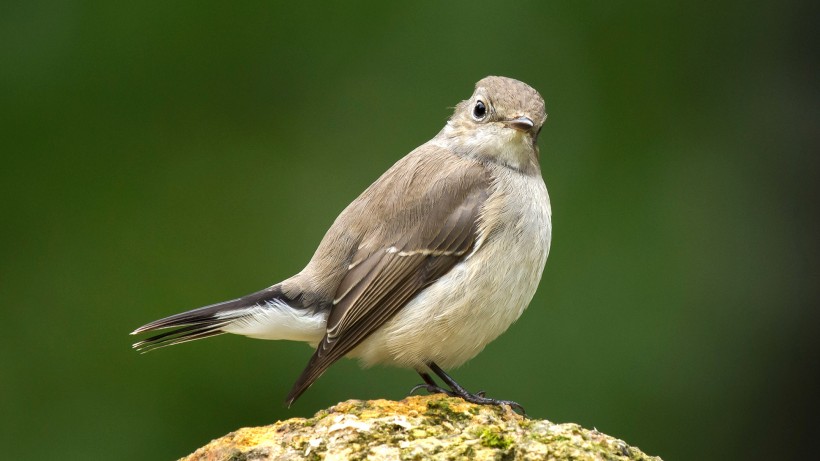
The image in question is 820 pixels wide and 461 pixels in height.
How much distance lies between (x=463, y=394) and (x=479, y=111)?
1563 mm

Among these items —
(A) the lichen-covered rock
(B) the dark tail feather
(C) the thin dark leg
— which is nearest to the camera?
(A) the lichen-covered rock

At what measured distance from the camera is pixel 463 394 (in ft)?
15.5

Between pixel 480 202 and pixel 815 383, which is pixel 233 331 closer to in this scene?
pixel 480 202

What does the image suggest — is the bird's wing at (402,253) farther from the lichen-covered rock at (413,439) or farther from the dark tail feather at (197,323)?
the lichen-covered rock at (413,439)

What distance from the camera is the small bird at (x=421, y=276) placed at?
4.83m

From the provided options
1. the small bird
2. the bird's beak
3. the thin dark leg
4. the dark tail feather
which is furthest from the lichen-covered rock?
the bird's beak

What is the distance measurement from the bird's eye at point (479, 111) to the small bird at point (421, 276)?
0.39 feet

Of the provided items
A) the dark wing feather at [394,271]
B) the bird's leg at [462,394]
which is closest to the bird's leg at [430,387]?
the bird's leg at [462,394]

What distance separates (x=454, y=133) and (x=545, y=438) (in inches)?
92.5

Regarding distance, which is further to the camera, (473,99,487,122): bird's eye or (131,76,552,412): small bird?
(473,99,487,122): bird's eye

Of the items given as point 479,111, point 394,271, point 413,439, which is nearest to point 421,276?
point 394,271

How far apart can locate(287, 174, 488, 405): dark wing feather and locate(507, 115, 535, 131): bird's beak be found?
1.43ft

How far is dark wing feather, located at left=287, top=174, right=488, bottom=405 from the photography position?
4.82m

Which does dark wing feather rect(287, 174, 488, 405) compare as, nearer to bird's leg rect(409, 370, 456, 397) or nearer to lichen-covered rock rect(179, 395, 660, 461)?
bird's leg rect(409, 370, 456, 397)
